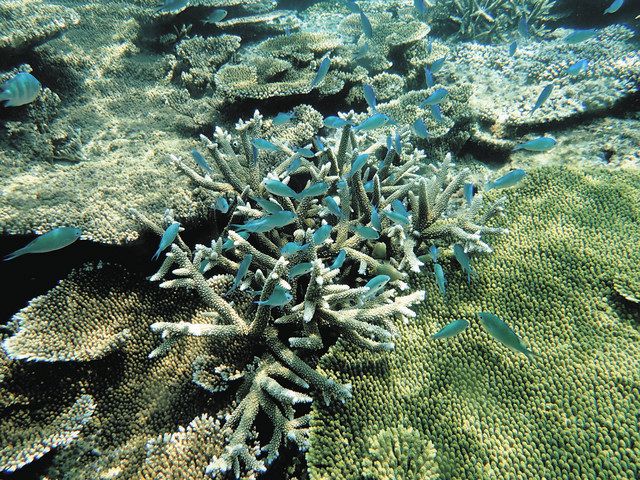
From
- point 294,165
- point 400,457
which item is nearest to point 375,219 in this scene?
point 294,165

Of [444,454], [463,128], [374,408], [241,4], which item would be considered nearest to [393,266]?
[374,408]

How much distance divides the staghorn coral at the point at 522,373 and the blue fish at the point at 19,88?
3840mm

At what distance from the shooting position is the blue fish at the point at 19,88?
3.29m

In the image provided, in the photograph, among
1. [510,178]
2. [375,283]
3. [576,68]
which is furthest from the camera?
[576,68]

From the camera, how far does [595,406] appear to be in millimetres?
2502

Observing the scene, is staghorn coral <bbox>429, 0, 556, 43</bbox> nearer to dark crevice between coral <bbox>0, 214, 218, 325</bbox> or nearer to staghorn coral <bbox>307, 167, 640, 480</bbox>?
staghorn coral <bbox>307, 167, 640, 480</bbox>

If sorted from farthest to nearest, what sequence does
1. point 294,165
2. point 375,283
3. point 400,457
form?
point 294,165, point 375,283, point 400,457

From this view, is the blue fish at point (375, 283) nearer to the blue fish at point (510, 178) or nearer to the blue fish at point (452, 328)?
the blue fish at point (452, 328)

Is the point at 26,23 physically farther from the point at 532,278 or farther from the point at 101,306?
the point at 532,278

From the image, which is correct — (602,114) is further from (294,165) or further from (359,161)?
(294,165)

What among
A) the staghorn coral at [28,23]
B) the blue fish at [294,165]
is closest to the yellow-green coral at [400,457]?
the blue fish at [294,165]

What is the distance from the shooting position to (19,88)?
338 centimetres

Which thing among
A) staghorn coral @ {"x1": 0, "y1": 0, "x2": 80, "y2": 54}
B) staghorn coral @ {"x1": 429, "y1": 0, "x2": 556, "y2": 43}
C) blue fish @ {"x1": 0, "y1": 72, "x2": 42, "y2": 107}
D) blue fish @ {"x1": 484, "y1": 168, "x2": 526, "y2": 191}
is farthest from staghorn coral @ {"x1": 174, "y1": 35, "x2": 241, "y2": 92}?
staghorn coral @ {"x1": 429, "y1": 0, "x2": 556, "y2": 43}

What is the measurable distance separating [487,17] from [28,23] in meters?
9.61
